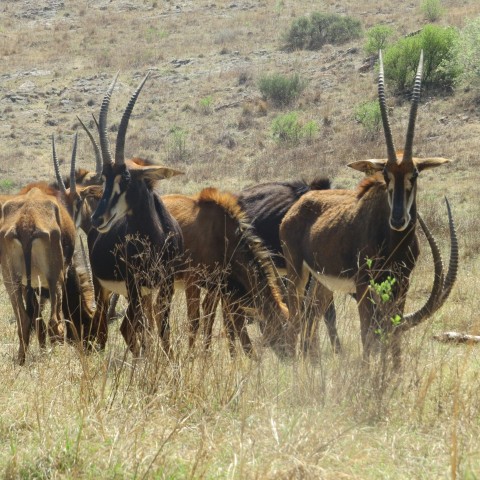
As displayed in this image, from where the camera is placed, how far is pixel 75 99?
1699 inches

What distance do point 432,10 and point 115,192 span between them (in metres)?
43.1

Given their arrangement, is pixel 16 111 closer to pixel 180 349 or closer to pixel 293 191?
pixel 293 191

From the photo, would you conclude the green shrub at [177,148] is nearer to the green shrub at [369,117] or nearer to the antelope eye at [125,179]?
the green shrub at [369,117]

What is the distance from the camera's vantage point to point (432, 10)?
48031 mm

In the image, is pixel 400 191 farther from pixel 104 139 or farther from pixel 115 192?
pixel 104 139

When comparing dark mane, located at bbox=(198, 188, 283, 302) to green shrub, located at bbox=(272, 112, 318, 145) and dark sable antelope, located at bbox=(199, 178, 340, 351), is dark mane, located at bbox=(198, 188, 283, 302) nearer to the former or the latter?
dark sable antelope, located at bbox=(199, 178, 340, 351)

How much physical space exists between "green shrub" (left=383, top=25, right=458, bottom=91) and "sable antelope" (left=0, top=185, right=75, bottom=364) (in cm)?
2813

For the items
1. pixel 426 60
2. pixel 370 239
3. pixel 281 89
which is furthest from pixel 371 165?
pixel 281 89

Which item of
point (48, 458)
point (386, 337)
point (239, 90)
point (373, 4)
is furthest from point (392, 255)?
point (373, 4)

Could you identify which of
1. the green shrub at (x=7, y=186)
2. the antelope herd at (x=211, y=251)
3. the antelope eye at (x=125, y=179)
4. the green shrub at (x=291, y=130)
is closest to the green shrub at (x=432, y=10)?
the green shrub at (x=291, y=130)

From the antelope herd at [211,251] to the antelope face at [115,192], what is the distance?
0.04 feet

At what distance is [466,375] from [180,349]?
6.98 ft

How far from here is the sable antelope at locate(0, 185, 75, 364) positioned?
8523 mm

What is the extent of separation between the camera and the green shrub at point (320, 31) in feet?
159
